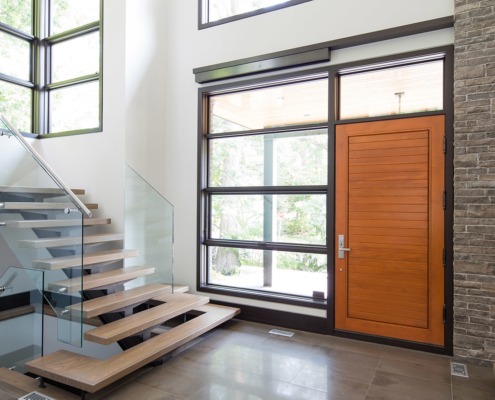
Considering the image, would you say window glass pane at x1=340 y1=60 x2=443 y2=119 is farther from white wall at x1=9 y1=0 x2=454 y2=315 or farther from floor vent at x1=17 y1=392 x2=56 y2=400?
floor vent at x1=17 y1=392 x2=56 y2=400

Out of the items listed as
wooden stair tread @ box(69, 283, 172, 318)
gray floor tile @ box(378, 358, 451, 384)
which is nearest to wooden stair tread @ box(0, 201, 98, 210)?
wooden stair tread @ box(69, 283, 172, 318)

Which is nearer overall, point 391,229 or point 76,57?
point 391,229

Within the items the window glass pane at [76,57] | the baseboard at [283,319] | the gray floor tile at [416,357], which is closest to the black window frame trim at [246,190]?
the baseboard at [283,319]

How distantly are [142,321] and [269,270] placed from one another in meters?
1.64

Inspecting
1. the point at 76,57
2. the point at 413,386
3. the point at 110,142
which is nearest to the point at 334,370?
the point at 413,386

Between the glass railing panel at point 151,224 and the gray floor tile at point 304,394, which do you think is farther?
the glass railing panel at point 151,224

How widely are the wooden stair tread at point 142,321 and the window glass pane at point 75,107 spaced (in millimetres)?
2606

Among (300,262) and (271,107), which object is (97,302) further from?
(271,107)

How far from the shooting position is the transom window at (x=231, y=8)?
4090mm

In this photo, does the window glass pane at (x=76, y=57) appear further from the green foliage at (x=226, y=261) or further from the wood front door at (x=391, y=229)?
the wood front door at (x=391, y=229)

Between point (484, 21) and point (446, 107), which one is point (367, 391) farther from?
point (484, 21)

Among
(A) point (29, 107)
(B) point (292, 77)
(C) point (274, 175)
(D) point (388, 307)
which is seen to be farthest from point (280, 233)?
(A) point (29, 107)

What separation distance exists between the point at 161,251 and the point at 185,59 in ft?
8.52

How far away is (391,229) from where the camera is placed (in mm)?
3492
